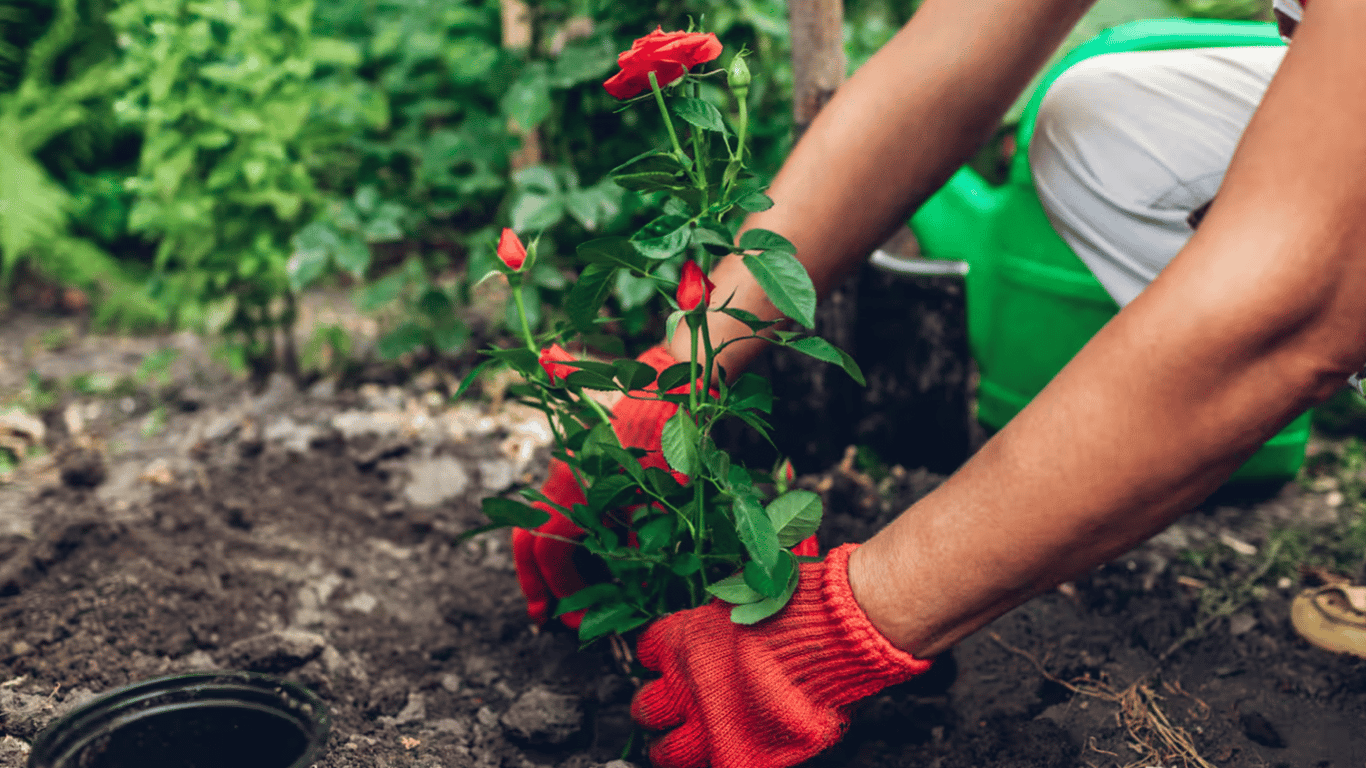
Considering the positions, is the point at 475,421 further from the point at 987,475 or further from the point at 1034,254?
the point at 987,475

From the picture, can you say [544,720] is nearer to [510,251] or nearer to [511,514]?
[511,514]

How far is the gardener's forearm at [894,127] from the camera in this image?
4.13 ft

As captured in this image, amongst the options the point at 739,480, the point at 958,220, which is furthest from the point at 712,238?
the point at 958,220

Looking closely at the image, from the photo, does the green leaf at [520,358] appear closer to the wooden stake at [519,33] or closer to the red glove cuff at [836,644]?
the red glove cuff at [836,644]

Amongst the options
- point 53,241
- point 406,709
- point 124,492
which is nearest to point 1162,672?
point 406,709

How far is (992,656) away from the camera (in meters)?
1.43

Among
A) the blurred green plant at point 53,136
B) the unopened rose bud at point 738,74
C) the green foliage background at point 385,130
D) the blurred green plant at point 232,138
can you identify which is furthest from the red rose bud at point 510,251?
the blurred green plant at point 53,136

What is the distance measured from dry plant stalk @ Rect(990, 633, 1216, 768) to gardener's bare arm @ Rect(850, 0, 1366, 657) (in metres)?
0.42

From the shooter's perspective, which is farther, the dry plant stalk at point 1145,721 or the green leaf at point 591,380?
the dry plant stalk at point 1145,721

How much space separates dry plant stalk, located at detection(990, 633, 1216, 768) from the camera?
1187 millimetres

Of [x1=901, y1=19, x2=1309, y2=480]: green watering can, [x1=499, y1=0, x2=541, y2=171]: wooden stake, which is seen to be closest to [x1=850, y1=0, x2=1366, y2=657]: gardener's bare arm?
[x1=901, y1=19, x2=1309, y2=480]: green watering can

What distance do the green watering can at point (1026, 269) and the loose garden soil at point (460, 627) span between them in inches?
11.7

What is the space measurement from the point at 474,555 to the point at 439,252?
3.75 feet

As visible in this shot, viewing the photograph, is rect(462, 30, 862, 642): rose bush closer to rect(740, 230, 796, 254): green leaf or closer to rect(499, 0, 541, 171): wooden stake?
rect(740, 230, 796, 254): green leaf
